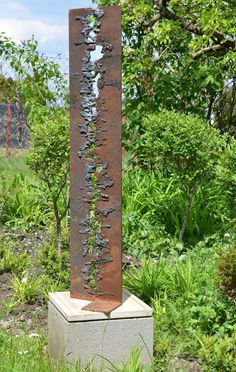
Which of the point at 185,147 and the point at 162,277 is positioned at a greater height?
the point at 185,147

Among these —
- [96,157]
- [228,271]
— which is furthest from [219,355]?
[96,157]

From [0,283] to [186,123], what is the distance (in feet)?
7.51

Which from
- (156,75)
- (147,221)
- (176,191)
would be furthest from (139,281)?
(156,75)

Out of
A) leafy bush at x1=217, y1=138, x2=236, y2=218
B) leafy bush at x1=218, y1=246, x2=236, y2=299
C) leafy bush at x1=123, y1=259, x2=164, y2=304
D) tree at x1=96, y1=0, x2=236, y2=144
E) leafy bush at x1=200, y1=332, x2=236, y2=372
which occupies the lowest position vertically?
leafy bush at x1=200, y1=332, x2=236, y2=372

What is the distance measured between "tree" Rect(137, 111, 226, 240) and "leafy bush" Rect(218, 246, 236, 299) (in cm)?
233

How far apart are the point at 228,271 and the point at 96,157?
1073 millimetres

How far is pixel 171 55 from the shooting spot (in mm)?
8961

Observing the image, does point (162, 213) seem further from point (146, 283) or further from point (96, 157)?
point (96, 157)

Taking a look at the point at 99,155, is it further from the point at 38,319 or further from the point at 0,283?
the point at 0,283

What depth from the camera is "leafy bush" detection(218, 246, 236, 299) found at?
428 centimetres

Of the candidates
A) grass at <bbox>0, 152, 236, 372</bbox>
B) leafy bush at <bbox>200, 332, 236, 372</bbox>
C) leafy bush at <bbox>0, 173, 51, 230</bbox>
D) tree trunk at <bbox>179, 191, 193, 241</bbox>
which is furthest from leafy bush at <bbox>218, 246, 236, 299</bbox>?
leafy bush at <bbox>0, 173, 51, 230</bbox>

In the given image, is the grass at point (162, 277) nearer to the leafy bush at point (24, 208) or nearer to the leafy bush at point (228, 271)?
the leafy bush at point (24, 208)

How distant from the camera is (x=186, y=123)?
260 inches

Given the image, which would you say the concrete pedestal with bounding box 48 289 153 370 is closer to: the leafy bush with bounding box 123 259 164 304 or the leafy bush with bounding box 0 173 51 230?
the leafy bush with bounding box 123 259 164 304
